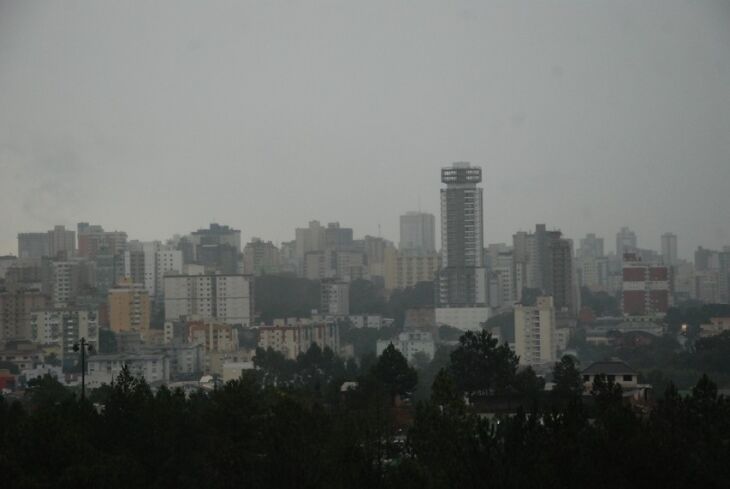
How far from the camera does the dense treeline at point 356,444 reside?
6.61 metres

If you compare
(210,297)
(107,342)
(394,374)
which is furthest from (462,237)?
(394,374)

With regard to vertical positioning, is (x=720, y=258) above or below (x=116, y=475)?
above

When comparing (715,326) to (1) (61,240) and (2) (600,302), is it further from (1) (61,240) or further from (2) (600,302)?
(1) (61,240)

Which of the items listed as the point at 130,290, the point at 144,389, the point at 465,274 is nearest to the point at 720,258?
the point at 465,274

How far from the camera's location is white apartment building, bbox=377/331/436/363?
29.0m

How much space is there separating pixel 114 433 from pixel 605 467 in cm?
299

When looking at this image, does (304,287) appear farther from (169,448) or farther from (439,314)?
(169,448)

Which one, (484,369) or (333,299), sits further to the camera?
(333,299)

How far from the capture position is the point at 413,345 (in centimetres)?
2938

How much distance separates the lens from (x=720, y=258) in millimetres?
→ 44594

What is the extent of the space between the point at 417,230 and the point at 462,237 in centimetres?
1863

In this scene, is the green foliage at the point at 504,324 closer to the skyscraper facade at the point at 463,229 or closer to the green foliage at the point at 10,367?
the skyscraper facade at the point at 463,229

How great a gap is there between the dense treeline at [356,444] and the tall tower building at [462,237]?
89.6 feet

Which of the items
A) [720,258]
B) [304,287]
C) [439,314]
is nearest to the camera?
[439,314]
